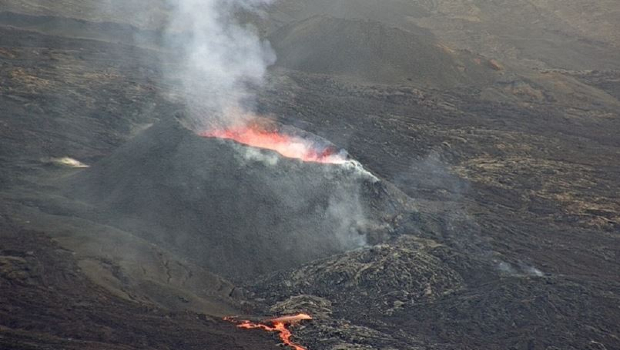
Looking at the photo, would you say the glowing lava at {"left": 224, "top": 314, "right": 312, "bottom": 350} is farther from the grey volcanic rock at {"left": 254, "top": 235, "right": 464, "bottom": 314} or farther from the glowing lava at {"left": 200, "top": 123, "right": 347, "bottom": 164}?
the glowing lava at {"left": 200, "top": 123, "right": 347, "bottom": 164}

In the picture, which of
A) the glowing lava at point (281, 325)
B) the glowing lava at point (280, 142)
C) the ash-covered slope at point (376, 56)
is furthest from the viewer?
the ash-covered slope at point (376, 56)

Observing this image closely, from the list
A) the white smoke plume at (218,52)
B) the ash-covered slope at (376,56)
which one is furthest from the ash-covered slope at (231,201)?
the ash-covered slope at (376,56)

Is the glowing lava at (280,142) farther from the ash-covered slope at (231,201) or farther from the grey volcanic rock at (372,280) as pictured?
the grey volcanic rock at (372,280)

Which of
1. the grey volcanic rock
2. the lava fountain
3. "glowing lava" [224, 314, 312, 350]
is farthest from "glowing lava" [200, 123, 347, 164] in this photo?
"glowing lava" [224, 314, 312, 350]

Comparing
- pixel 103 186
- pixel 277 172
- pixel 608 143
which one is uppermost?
pixel 608 143

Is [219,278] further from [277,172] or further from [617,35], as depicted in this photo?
[617,35]

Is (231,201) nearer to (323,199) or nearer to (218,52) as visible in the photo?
(323,199)

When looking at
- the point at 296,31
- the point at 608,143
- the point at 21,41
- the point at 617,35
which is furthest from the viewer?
the point at 617,35

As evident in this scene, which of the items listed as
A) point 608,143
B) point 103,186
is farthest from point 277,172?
point 608,143
